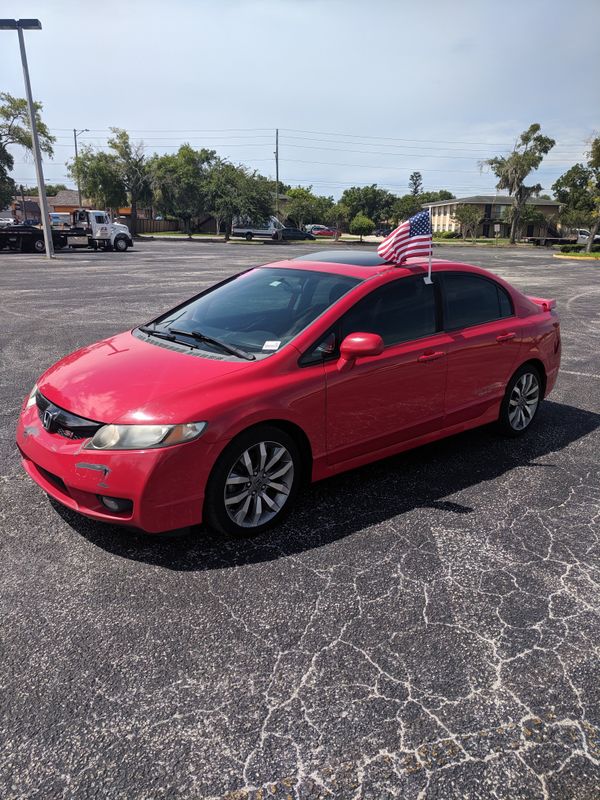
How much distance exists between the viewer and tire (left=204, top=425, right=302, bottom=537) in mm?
3389

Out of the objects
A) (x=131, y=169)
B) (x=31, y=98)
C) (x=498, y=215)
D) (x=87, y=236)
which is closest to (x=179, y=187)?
(x=131, y=169)

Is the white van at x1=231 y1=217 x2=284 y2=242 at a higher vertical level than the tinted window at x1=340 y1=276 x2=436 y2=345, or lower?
lower

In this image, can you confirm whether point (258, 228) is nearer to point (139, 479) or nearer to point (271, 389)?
point (271, 389)

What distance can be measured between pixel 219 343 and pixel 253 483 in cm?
98

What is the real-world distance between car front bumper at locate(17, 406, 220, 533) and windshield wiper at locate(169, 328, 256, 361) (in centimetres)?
71

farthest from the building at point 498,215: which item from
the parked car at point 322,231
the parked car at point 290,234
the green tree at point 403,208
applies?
the parked car at point 290,234

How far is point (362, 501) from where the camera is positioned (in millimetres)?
4113

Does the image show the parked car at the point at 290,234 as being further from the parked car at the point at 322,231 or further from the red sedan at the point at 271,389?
the red sedan at the point at 271,389

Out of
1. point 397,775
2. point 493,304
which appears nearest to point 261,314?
point 493,304

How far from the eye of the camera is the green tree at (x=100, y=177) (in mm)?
62406

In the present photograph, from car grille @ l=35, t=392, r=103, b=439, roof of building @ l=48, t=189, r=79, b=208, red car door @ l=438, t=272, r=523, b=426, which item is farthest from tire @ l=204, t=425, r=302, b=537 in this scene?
roof of building @ l=48, t=189, r=79, b=208

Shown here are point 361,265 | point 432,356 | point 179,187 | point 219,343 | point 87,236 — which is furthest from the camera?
point 179,187

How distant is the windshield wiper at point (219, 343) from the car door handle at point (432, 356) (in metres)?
1.30

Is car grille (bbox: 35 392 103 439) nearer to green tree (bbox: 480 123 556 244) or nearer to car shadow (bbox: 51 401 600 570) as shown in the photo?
car shadow (bbox: 51 401 600 570)
